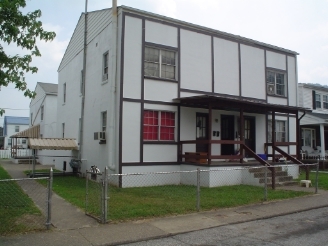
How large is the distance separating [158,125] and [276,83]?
8.29 m

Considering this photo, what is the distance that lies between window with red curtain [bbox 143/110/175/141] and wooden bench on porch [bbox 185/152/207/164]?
1.09 meters

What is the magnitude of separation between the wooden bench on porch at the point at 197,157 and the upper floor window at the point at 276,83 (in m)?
→ 6.78

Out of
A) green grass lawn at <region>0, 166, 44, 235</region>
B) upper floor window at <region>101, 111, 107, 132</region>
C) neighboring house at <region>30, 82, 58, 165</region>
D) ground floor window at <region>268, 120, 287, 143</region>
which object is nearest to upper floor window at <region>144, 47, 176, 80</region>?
upper floor window at <region>101, 111, 107, 132</region>

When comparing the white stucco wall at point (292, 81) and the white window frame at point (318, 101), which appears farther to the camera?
the white window frame at point (318, 101)

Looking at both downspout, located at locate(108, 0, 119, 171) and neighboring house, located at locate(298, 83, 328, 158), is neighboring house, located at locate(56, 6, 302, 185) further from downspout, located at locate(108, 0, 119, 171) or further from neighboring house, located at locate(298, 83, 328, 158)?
neighboring house, located at locate(298, 83, 328, 158)

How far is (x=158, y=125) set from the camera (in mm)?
14672

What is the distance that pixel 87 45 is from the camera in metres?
18.0

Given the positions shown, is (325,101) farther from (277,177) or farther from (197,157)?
(197,157)

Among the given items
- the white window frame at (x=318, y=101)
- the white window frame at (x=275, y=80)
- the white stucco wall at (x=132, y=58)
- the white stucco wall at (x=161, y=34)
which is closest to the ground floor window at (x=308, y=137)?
the white window frame at (x=318, y=101)

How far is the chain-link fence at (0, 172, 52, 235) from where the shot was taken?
7.16 m

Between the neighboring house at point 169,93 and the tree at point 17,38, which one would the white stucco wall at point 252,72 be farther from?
the tree at point 17,38

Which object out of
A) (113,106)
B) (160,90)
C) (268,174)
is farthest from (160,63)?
(268,174)

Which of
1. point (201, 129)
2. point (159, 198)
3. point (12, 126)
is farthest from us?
point (12, 126)

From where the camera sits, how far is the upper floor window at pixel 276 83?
18750 mm
